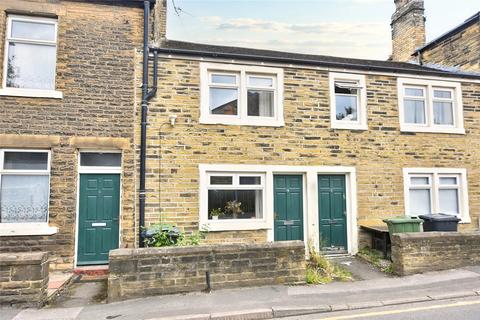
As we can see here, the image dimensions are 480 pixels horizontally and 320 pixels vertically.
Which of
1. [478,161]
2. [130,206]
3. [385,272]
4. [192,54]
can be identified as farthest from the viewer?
[478,161]

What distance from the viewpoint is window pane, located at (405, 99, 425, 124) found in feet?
33.8

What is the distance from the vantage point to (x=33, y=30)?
8.43 m

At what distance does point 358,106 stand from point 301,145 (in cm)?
217

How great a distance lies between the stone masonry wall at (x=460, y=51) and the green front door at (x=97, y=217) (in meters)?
12.2

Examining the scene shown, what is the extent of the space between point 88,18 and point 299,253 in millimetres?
7417

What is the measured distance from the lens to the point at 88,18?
28.2ft

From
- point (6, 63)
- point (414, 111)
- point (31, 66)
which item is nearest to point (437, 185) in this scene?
point (414, 111)

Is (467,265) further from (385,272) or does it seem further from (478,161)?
(478,161)

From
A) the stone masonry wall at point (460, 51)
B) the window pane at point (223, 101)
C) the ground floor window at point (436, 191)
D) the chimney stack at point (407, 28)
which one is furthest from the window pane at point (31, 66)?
the chimney stack at point (407, 28)

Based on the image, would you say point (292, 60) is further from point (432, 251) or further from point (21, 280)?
point (21, 280)

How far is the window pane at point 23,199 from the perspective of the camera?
7926 millimetres

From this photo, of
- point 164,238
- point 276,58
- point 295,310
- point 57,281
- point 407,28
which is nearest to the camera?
point 295,310

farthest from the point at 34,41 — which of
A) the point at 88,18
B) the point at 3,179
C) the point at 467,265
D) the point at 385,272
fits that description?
the point at 467,265

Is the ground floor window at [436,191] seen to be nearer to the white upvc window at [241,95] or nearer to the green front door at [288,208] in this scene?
the green front door at [288,208]
